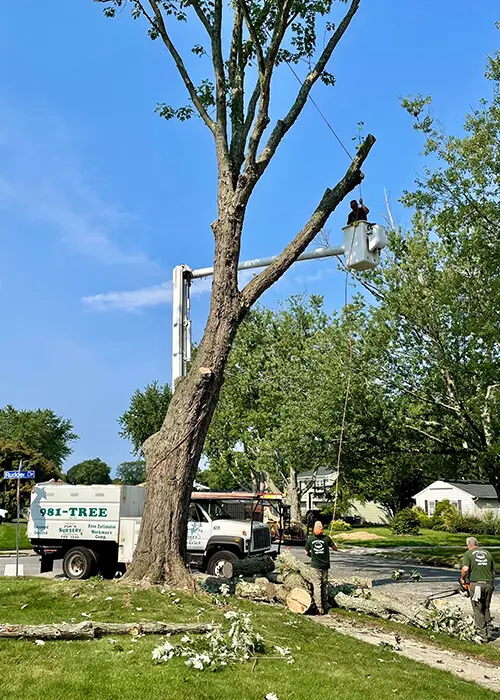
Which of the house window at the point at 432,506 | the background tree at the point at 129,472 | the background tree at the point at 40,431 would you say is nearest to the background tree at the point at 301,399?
the house window at the point at 432,506

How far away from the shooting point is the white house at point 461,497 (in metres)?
56.0

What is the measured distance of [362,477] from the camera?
28016 millimetres

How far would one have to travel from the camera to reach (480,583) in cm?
1227

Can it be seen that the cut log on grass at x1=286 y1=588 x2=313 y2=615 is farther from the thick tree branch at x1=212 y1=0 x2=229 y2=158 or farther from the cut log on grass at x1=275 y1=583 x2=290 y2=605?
the thick tree branch at x1=212 y1=0 x2=229 y2=158

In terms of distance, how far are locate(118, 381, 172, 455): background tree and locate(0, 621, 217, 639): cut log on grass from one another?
59.7m

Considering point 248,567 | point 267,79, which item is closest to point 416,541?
point 248,567

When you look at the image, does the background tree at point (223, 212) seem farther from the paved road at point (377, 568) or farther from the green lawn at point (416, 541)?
the green lawn at point (416, 541)

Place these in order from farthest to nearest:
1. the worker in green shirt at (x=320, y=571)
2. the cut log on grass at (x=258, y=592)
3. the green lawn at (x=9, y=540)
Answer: the green lawn at (x=9, y=540) → the cut log on grass at (x=258, y=592) → the worker in green shirt at (x=320, y=571)

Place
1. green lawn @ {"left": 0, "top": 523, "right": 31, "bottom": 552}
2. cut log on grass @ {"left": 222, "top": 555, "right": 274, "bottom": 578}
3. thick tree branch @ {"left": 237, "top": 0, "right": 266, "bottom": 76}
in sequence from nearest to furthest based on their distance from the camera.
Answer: thick tree branch @ {"left": 237, "top": 0, "right": 266, "bottom": 76} → cut log on grass @ {"left": 222, "top": 555, "right": 274, "bottom": 578} → green lawn @ {"left": 0, "top": 523, "right": 31, "bottom": 552}

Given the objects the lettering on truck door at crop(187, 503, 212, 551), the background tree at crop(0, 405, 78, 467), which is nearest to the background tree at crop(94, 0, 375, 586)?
the lettering on truck door at crop(187, 503, 212, 551)

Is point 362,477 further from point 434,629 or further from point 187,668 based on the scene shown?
point 187,668

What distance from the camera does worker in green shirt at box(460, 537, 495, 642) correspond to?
11.9 m

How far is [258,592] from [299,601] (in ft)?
3.43

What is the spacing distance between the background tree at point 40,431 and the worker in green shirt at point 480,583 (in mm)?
80393
